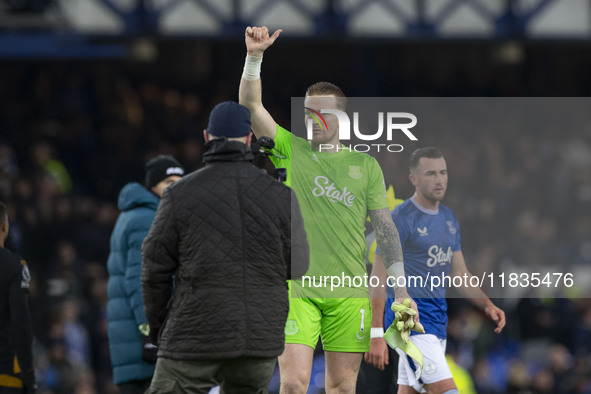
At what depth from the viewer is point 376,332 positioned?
6594 millimetres

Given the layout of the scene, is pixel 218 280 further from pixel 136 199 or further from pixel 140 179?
pixel 140 179

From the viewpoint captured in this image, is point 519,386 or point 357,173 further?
point 519,386

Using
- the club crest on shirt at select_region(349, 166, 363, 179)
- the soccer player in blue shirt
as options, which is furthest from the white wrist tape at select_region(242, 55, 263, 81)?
the soccer player in blue shirt

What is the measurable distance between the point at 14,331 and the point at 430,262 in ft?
8.98

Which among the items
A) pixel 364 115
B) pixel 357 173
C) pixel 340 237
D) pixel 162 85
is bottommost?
pixel 340 237

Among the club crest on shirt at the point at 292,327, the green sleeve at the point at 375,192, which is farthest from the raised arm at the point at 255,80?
the club crest on shirt at the point at 292,327

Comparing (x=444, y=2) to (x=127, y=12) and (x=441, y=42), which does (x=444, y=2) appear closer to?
(x=441, y=42)

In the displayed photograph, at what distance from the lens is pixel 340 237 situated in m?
6.55

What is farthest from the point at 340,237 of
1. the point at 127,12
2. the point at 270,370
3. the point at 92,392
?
the point at 127,12

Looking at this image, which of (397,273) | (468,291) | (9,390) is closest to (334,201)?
(397,273)

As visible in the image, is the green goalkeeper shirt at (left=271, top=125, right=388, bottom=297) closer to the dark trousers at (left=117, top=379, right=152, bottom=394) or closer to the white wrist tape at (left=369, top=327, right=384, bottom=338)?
the white wrist tape at (left=369, top=327, right=384, bottom=338)

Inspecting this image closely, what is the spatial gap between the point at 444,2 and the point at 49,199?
21.3 ft

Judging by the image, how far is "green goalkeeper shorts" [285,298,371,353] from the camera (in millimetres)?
6355

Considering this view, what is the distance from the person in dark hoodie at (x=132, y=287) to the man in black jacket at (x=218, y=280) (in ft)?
7.43
